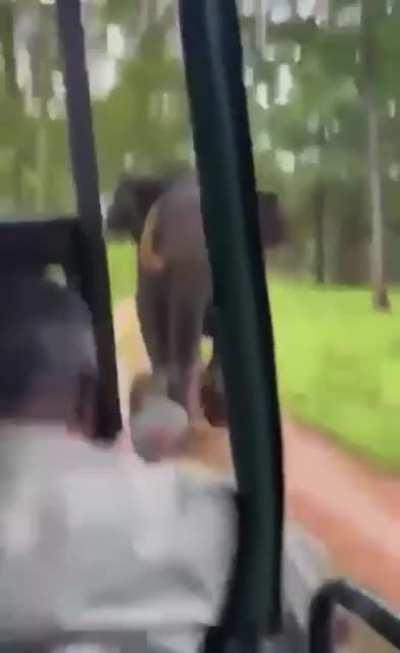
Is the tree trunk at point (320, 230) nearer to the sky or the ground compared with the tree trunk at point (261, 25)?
nearer to the ground

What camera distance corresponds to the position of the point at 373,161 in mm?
735

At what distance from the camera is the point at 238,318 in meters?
0.75

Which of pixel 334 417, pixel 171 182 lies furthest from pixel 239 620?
pixel 171 182

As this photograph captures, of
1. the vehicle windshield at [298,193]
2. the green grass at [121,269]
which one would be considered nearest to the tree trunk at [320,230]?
the vehicle windshield at [298,193]

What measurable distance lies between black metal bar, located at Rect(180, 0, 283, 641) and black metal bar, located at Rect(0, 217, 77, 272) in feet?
0.28

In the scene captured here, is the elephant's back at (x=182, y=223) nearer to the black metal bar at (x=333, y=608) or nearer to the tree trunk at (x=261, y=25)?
the tree trunk at (x=261, y=25)

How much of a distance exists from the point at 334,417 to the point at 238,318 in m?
0.08

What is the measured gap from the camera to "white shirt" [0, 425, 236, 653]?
757 millimetres

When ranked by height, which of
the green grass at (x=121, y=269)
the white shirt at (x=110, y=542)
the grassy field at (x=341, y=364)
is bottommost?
the white shirt at (x=110, y=542)

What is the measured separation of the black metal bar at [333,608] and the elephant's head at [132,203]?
9.1 inches

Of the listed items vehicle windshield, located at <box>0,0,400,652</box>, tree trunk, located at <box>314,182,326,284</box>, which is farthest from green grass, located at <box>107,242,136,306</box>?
tree trunk, located at <box>314,182,326,284</box>

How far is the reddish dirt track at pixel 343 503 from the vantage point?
744 millimetres

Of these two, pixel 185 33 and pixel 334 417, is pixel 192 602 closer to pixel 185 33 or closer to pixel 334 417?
pixel 334 417

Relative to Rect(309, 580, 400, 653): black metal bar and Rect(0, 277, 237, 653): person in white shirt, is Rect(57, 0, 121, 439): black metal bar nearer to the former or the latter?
Rect(0, 277, 237, 653): person in white shirt
